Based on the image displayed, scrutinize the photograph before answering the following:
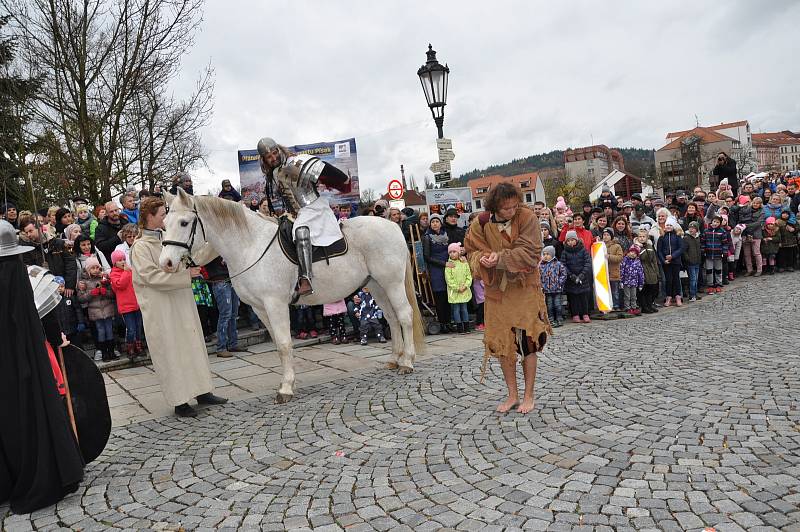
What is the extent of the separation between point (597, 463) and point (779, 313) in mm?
6670

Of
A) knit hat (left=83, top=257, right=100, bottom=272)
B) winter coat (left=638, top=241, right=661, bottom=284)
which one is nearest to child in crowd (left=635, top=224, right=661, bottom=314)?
winter coat (left=638, top=241, right=661, bottom=284)

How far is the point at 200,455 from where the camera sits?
173 inches

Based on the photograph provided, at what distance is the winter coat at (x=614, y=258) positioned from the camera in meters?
9.88

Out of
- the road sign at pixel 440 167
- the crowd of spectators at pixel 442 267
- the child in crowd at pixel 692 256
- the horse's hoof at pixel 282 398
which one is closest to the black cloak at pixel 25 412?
the horse's hoof at pixel 282 398

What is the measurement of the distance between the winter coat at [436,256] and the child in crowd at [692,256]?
494 centimetres

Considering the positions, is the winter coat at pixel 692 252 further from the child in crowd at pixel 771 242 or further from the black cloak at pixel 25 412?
the black cloak at pixel 25 412

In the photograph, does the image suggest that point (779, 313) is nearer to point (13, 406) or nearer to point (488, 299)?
point (488, 299)

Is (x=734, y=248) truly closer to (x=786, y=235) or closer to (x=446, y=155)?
(x=786, y=235)

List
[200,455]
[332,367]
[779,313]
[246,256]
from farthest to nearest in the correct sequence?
[779,313] → [332,367] → [246,256] → [200,455]

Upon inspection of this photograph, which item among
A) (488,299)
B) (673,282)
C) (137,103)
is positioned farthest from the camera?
(137,103)

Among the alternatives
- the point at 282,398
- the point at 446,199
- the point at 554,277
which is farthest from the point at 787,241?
the point at 282,398

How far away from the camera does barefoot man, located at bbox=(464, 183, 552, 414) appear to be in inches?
177

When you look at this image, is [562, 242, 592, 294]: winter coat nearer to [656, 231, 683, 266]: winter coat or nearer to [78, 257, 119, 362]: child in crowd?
[656, 231, 683, 266]: winter coat

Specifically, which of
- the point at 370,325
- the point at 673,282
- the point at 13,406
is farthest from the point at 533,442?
the point at 673,282
